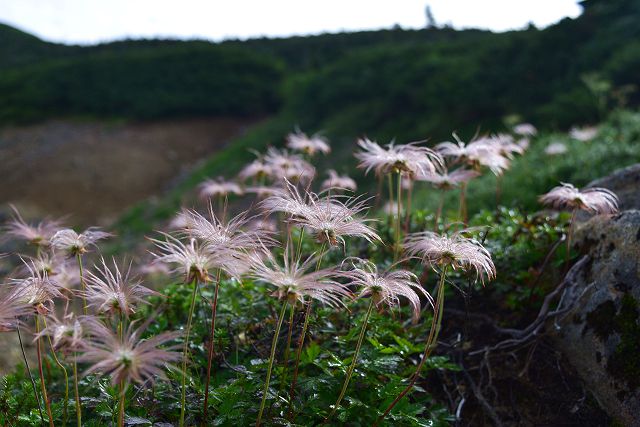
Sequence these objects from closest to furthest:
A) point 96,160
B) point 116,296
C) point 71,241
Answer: point 116,296, point 71,241, point 96,160

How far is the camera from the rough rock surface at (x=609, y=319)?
7.89 ft

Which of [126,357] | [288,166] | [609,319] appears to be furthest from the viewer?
[288,166]

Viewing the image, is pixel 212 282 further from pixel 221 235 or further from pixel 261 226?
pixel 261 226

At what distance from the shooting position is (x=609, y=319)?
8.43 ft

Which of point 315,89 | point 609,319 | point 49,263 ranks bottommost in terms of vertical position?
point 609,319

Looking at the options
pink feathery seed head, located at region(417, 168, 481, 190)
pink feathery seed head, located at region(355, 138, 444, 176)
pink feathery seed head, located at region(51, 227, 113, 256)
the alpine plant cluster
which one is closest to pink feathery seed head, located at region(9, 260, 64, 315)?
the alpine plant cluster

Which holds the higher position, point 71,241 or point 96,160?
point 71,241

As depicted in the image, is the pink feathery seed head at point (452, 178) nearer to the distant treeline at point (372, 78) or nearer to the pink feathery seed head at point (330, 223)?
the pink feathery seed head at point (330, 223)

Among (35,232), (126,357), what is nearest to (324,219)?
(126,357)

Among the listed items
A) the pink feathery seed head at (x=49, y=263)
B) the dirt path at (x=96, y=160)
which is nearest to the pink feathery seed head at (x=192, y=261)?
the pink feathery seed head at (x=49, y=263)

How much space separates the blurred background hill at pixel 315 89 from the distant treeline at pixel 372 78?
0.05 meters

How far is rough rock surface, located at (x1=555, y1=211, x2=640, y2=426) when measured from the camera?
240 cm

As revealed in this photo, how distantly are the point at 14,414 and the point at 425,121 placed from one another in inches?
564

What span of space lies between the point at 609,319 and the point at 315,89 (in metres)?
19.8
